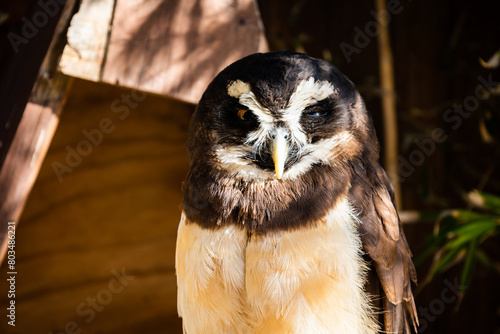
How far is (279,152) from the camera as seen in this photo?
1316mm

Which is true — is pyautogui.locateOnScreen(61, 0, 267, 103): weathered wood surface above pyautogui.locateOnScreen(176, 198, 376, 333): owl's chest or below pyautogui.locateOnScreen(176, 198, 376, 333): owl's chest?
above

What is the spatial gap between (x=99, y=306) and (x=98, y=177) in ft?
2.32

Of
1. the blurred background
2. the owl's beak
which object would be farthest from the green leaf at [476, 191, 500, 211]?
the owl's beak

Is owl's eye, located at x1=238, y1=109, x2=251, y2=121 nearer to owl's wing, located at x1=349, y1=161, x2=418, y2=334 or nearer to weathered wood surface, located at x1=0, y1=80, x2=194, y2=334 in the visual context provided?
owl's wing, located at x1=349, y1=161, x2=418, y2=334

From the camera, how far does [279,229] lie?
1.40 meters

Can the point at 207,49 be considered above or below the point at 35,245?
above

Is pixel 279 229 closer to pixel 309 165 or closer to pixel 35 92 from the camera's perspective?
pixel 309 165

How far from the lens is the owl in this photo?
137cm

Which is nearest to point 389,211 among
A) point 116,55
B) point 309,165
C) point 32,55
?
point 309,165

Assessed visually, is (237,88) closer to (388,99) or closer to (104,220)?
(104,220)

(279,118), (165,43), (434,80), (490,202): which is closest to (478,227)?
(490,202)

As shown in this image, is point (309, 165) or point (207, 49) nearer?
point (309, 165)

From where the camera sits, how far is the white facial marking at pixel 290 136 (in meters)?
1.35

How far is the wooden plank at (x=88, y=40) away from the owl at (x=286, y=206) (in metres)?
0.38
